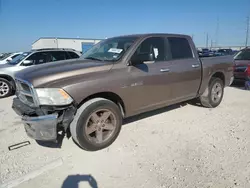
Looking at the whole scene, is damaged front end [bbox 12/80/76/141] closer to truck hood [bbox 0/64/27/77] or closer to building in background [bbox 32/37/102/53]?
truck hood [bbox 0/64/27/77]

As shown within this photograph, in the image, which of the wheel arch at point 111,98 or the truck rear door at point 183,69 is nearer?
the wheel arch at point 111,98

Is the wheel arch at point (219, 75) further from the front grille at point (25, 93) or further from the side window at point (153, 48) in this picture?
the front grille at point (25, 93)

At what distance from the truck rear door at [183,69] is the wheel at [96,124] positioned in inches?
63.5

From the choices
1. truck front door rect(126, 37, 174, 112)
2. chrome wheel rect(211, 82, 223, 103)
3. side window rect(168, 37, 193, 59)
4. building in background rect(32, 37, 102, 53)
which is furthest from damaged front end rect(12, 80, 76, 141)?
building in background rect(32, 37, 102, 53)

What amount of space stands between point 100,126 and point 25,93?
1365 mm

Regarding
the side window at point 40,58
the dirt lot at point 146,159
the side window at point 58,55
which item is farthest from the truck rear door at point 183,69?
the side window at point 40,58

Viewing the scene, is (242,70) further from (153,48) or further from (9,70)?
(9,70)

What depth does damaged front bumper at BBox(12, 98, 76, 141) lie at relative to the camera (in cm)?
284

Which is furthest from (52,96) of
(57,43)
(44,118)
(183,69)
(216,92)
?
(57,43)

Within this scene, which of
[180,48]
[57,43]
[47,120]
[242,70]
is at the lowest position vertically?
[242,70]

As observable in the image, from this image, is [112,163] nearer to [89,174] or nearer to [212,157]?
[89,174]

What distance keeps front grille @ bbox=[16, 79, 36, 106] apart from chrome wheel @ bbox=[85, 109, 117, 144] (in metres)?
0.94

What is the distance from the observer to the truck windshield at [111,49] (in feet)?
12.3

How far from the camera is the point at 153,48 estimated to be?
413cm
